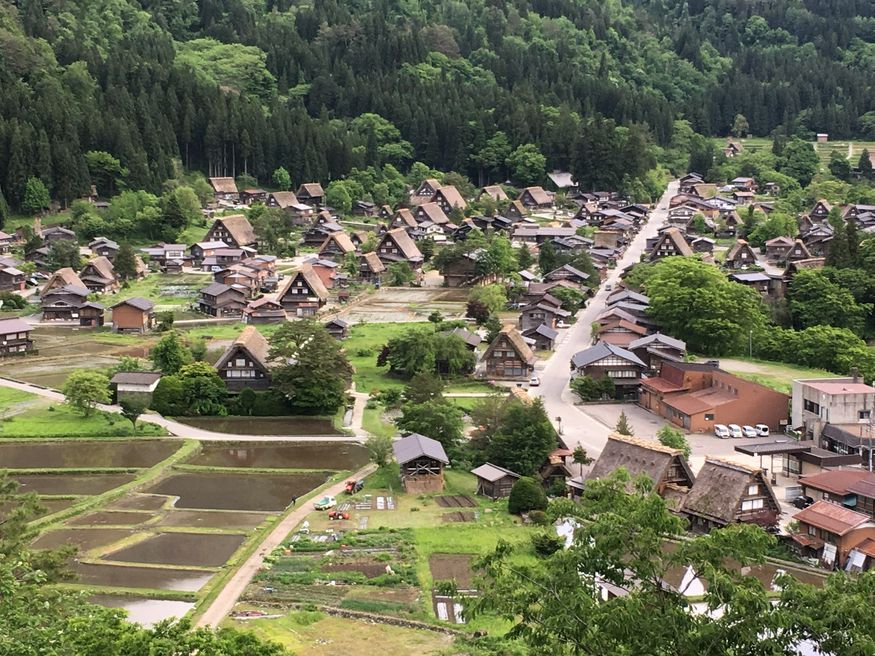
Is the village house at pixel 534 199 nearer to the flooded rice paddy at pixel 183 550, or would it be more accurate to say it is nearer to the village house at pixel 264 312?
the village house at pixel 264 312

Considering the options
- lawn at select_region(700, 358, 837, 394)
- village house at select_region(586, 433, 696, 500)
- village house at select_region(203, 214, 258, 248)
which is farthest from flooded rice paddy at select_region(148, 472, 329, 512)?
village house at select_region(203, 214, 258, 248)

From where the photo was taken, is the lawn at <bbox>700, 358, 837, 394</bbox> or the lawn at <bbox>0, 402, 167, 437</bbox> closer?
the lawn at <bbox>0, 402, 167, 437</bbox>

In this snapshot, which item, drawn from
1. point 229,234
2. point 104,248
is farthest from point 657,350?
point 104,248

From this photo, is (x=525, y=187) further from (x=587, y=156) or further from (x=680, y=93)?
(x=680, y=93)

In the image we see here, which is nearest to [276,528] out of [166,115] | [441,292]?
[441,292]

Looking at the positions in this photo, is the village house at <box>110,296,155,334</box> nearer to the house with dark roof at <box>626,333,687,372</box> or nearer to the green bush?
the house with dark roof at <box>626,333,687,372</box>

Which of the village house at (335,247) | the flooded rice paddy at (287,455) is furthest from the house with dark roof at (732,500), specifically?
the village house at (335,247)
